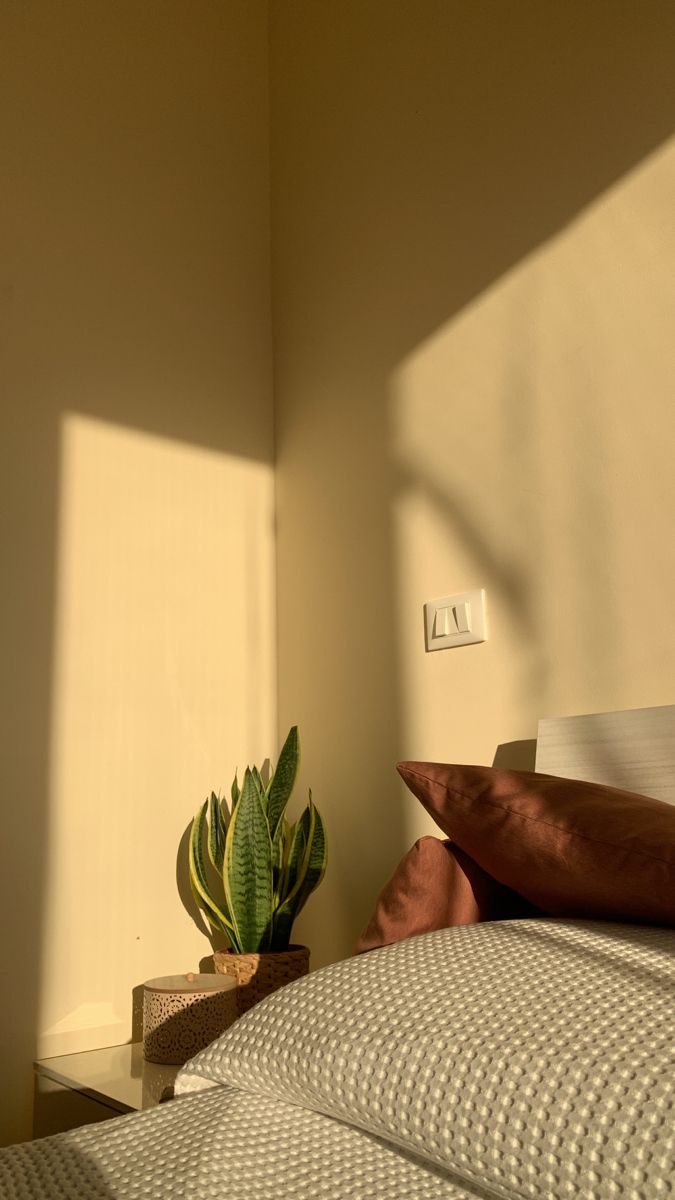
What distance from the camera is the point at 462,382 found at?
1.87 meters

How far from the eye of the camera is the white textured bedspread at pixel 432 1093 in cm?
63

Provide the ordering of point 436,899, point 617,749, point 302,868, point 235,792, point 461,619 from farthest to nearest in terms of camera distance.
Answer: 1. point 235,792
2. point 302,868
3. point 461,619
4. point 617,749
5. point 436,899

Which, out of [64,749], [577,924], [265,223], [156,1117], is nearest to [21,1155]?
[156,1117]

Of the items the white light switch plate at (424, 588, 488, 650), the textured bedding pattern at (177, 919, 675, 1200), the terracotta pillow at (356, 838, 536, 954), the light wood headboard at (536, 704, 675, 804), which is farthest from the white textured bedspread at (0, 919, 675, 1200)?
the white light switch plate at (424, 588, 488, 650)

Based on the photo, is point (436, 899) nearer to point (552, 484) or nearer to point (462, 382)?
point (552, 484)

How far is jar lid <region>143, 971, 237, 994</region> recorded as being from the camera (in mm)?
1617

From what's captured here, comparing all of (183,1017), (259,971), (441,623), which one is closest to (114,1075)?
(183,1017)

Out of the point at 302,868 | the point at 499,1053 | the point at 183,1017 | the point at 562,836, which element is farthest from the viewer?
the point at 302,868

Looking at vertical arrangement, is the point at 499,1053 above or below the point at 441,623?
below

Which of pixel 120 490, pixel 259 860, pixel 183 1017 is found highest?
pixel 120 490

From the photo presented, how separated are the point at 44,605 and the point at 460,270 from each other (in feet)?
3.58

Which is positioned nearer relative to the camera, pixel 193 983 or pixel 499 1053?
pixel 499 1053

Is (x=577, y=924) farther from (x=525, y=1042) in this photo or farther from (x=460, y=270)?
(x=460, y=270)

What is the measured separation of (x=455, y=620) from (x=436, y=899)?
64 cm
